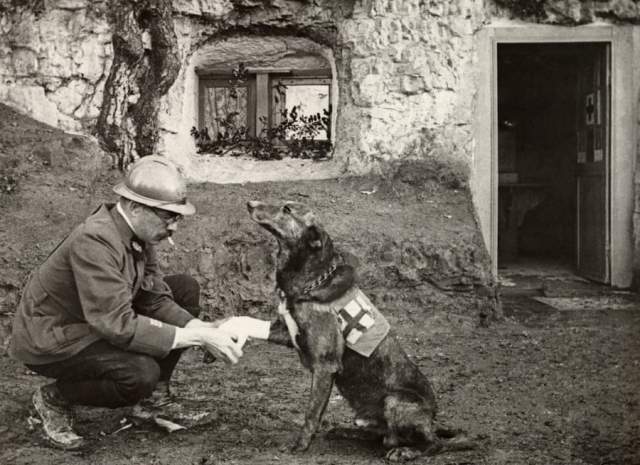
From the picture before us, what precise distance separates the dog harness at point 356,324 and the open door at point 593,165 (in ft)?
19.3

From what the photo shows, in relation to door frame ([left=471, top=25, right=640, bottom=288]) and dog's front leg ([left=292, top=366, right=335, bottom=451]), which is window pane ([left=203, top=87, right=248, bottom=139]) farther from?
dog's front leg ([left=292, top=366, right=335, bottom=451])

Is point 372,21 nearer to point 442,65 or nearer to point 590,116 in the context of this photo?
point 442,65

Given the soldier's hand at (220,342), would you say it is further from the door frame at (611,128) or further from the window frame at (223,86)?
the window frame at (223,86)

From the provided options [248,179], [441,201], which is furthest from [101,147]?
[441,201]

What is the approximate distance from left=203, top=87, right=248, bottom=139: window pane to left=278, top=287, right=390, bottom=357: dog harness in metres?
5.82

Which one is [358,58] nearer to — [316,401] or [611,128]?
[611,128]

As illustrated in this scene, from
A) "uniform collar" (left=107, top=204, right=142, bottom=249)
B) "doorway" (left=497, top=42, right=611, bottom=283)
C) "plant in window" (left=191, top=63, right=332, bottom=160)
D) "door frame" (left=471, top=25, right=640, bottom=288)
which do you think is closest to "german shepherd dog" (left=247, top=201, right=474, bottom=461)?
"uniform collar" (left=107, top=204, right=142, bottom=249)

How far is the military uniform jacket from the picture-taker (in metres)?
3.39

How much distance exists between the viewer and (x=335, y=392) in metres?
4.88

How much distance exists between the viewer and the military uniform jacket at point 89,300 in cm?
339

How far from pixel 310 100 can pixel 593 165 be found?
3.60 meters

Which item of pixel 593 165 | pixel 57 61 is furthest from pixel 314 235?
pixel 593 165

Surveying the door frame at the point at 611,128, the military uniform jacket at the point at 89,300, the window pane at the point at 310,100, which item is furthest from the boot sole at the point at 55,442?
the window pane at the point at 310,100

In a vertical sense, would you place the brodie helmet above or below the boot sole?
above
